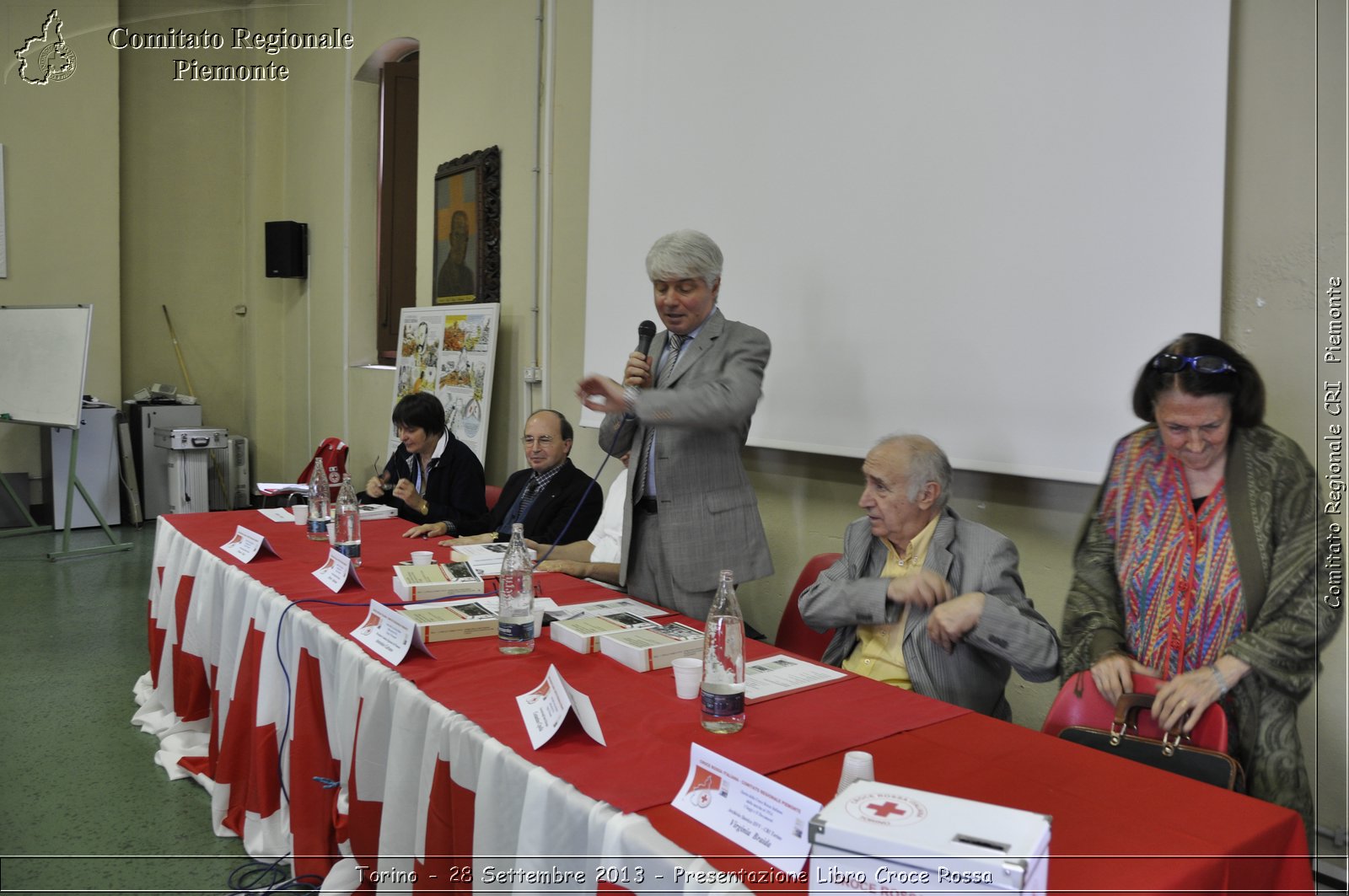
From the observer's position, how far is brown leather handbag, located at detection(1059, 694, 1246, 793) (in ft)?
4.72

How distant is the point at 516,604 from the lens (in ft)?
6.40

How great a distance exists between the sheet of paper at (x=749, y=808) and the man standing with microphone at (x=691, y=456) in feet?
3.98

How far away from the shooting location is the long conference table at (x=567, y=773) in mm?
1163

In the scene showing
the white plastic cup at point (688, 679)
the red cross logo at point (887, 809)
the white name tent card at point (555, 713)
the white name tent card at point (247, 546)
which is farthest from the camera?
the white name tent card at point (247, 546)

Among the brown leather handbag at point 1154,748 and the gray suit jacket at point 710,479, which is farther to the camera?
the gray suit jacket at point 710,479

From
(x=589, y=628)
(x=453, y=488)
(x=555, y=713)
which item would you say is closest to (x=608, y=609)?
(x=589, y=628)

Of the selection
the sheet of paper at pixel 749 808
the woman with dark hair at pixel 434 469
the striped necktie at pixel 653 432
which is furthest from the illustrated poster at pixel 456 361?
the sheet of paper at pixel 749 808

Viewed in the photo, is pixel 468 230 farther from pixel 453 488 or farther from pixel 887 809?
pixel 887 809

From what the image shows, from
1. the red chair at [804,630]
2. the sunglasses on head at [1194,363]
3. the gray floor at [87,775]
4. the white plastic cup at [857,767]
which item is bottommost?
the gray floor at [87,775]

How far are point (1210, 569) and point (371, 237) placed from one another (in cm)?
646

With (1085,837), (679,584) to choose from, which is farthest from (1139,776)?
(679,584)

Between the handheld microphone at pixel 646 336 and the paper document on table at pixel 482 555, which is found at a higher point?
the handheld microphone at pixel 646 336

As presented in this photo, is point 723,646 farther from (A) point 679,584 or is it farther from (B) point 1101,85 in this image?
(B) point 1101,85

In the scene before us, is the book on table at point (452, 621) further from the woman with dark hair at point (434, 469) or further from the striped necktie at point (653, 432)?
the woman with dark hair at point (434, 469)
